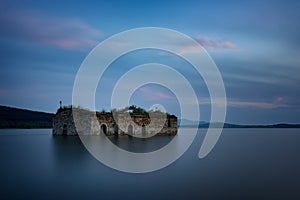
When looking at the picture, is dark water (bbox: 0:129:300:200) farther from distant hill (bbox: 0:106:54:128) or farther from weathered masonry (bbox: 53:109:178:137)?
distant hill (bbox: 0:106:54:128)

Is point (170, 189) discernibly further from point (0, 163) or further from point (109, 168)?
point (0, 163)

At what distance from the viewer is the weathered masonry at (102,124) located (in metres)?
33.5

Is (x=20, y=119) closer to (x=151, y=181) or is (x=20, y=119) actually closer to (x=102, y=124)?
(x=102, y=124)

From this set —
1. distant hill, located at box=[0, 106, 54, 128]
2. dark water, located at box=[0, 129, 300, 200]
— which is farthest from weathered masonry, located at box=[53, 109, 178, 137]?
distant hill, located at box=[0, 106, 54, 128]

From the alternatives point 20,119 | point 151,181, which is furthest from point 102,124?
point 20,119

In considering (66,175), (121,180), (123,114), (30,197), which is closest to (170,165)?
(121,180)

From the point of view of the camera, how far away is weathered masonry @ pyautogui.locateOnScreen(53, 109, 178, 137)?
33.5 metres

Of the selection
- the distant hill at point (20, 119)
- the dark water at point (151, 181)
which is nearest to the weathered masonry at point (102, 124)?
the dark water at point (151, 181)

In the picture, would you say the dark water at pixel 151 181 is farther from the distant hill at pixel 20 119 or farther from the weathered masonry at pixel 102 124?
the distant hill at pixel 20 119

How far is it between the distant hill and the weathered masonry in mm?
59686

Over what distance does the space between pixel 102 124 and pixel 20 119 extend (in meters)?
69.1

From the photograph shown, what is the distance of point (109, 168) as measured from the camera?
1277 cm

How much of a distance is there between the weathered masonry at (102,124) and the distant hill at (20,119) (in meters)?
59.7

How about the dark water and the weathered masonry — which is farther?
the weathered masonry
